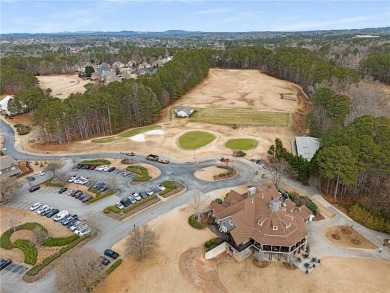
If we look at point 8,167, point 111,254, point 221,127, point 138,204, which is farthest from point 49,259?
point 221,127

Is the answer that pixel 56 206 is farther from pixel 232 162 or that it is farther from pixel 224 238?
pixel 232 162

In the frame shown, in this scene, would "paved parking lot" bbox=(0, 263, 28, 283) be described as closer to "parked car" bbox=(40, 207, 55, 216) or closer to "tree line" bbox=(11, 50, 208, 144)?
"parked car" bbox=(40, 207, 55, 216)

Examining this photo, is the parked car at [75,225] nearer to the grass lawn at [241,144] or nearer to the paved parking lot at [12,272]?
the paved parking lot at [12,272]

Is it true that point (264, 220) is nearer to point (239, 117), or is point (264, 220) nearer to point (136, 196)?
point (136, 196)

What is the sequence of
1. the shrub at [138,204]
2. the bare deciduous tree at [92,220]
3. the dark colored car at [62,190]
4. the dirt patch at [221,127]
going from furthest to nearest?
the dirt patch at [221,127]
the dark colored car at [62,190]
the shrub at [138,204]
the bare deciduous tree at [92,220]

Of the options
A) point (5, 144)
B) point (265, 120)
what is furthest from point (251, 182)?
point (5, 144)

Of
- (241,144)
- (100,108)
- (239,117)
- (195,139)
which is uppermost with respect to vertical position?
(100,108)

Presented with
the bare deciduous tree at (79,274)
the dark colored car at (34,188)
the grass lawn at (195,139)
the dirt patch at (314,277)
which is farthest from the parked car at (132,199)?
the grass lawn at (195,139)
